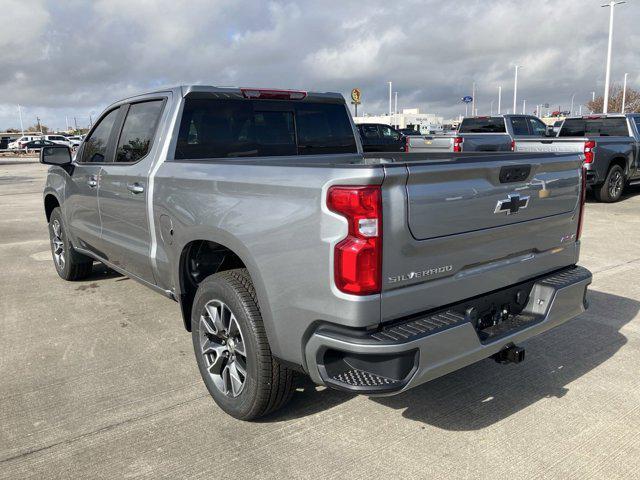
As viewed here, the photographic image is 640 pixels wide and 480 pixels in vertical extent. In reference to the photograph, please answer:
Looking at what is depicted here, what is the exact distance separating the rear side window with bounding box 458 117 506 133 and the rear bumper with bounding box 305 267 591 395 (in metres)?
13.8

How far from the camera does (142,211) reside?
3922 mm

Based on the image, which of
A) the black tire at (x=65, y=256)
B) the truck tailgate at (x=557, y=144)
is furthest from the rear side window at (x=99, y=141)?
the truck tailgate at (x=557, y=144)

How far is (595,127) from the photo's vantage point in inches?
520

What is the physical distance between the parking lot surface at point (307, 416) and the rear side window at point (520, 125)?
37.8ft

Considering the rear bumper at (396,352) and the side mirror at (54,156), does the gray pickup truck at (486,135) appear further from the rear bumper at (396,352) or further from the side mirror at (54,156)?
the rear bumper at (396,352)

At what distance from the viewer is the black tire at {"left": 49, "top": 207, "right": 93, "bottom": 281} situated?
5.91 m

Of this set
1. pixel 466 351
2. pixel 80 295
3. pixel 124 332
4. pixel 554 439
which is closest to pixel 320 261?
pixel 466 351

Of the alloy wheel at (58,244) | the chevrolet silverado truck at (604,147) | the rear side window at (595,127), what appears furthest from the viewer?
the rear side window at (595,127)

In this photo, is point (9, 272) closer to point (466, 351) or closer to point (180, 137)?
point (180, 137)

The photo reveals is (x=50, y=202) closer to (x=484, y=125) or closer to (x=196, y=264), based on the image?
(x=196, y=264)

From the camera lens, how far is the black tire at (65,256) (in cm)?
591

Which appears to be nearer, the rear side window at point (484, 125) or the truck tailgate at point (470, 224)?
the truck tailgate at point (470, 224)

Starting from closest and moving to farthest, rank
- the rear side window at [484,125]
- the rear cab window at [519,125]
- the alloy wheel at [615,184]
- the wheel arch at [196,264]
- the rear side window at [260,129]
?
the wheel arch at [196,264], the rear side window at [260,129], the alloy wheel at [615,184], the rear cab window at [519,125], the rear side window at [484,125]

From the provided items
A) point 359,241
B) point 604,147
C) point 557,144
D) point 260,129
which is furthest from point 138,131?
point 604,147
